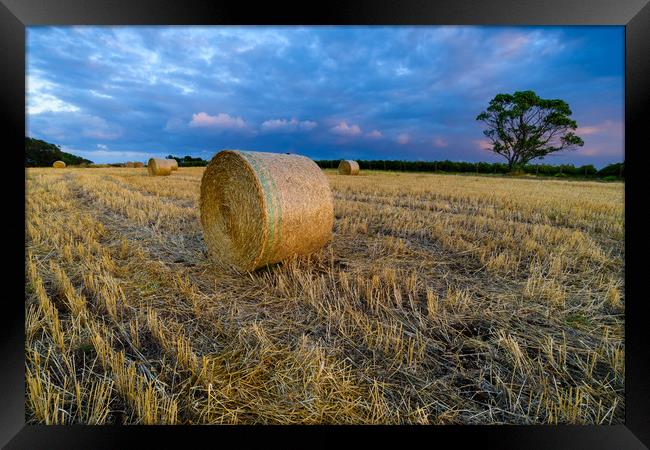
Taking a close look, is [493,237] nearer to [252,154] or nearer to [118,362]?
[252,154]

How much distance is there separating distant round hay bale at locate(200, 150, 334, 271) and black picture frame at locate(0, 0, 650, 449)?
1.84 meters

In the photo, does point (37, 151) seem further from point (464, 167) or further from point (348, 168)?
point (464, 167)

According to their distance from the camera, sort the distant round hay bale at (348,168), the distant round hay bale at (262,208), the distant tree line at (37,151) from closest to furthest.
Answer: the distant tree line at (37,151) < the distant round hay bale at (262,208) < the distant round hay bale at (348,168)

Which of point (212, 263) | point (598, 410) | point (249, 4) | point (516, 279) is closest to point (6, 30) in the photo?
point (249, 4)

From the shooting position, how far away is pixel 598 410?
1820 millimetres

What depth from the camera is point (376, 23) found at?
6.26ft

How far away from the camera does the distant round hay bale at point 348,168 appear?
754 inches

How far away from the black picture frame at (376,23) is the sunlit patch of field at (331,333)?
11 centimetres

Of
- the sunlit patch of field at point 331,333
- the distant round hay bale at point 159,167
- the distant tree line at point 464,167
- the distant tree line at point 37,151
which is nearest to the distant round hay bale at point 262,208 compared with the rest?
the sunlit patch of field at point 331,333

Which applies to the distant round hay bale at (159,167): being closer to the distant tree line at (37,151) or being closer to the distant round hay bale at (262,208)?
the distant tree line at (37,151)

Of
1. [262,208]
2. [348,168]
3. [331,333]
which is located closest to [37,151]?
[262,208]

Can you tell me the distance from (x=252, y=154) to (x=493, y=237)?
3.74m

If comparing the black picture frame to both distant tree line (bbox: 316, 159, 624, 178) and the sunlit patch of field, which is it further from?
distant tree line (bbox: 316, 159, 624, 178)

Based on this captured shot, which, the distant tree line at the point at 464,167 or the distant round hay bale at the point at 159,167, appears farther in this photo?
the distant round hay bale at the point at 159,167
